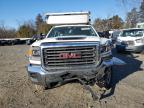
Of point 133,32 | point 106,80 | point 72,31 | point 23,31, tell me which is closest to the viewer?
point 106,80

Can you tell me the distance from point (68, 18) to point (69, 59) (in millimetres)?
4763

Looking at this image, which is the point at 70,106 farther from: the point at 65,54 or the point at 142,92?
the point at 142,92

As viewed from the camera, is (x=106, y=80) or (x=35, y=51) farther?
(x=106, y=80)

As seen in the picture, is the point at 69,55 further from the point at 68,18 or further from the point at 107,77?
the point at 68,18

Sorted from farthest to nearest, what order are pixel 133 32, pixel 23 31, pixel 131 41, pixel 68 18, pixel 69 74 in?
pixel 23 31 → pixel 133 32 → pixel 131 41 → pixel 68 18 → pixel 69 74

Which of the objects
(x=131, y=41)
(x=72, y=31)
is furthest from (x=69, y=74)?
(x=131, y=41)

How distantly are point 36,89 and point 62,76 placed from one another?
1483 millimetres

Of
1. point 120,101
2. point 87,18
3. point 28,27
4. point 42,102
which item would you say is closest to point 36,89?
point 42,102

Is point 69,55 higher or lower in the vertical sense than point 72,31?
lower

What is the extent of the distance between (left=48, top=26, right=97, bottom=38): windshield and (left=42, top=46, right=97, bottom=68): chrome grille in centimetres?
218

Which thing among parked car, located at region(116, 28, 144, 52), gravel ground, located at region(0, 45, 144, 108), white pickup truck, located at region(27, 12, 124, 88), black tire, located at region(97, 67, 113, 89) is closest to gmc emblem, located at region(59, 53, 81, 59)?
white pickup truck, located at region(27, 12, 124, 88)

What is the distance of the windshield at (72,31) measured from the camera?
9523 millimetres

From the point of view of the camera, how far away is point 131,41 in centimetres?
1803

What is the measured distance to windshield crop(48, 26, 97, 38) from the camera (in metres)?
9.52
